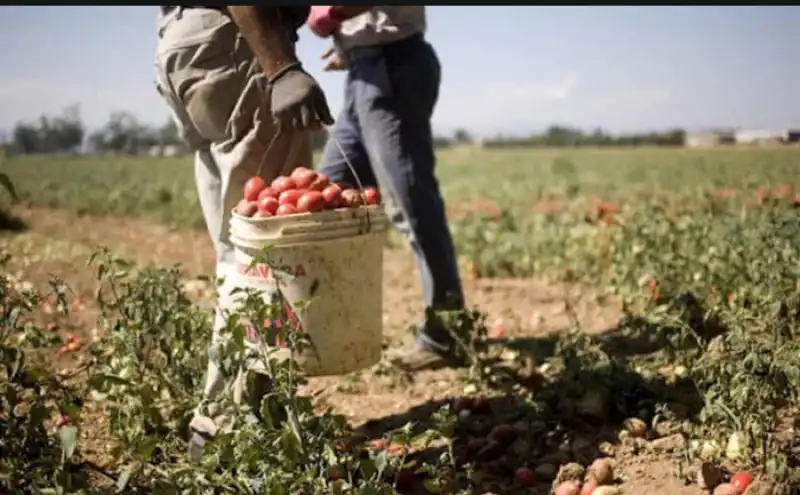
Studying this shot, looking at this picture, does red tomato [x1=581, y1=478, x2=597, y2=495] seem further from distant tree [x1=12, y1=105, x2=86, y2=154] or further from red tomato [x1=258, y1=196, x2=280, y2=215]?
distant tree [x1=12, y1=105, x2=86, y2=154]

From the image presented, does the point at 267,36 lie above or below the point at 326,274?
above

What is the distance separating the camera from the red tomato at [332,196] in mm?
2307

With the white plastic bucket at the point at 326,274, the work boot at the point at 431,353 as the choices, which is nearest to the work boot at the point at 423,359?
the work boot at the point at 431,353

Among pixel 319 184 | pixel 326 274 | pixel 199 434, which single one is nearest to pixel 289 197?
pixel 319 184

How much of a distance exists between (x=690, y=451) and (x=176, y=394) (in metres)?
1.52

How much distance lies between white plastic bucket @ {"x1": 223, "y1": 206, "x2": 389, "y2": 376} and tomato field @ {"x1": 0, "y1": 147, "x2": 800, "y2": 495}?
0.15 metres

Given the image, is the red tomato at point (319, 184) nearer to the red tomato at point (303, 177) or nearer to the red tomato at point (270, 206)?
the red tomato at point (303, 177)

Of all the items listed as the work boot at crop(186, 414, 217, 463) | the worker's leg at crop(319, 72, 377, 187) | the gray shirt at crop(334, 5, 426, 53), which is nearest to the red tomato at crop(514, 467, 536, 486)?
the work boot at crop(186, 414, 217, 463)

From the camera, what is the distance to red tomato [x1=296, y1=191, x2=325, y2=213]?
2.23m

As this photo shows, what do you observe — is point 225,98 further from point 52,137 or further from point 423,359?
point 52,137

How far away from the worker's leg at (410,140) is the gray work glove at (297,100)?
2.98 ft

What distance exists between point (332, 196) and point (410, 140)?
107 cm

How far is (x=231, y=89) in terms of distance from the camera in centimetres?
256

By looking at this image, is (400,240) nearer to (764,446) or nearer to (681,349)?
(681,349)
